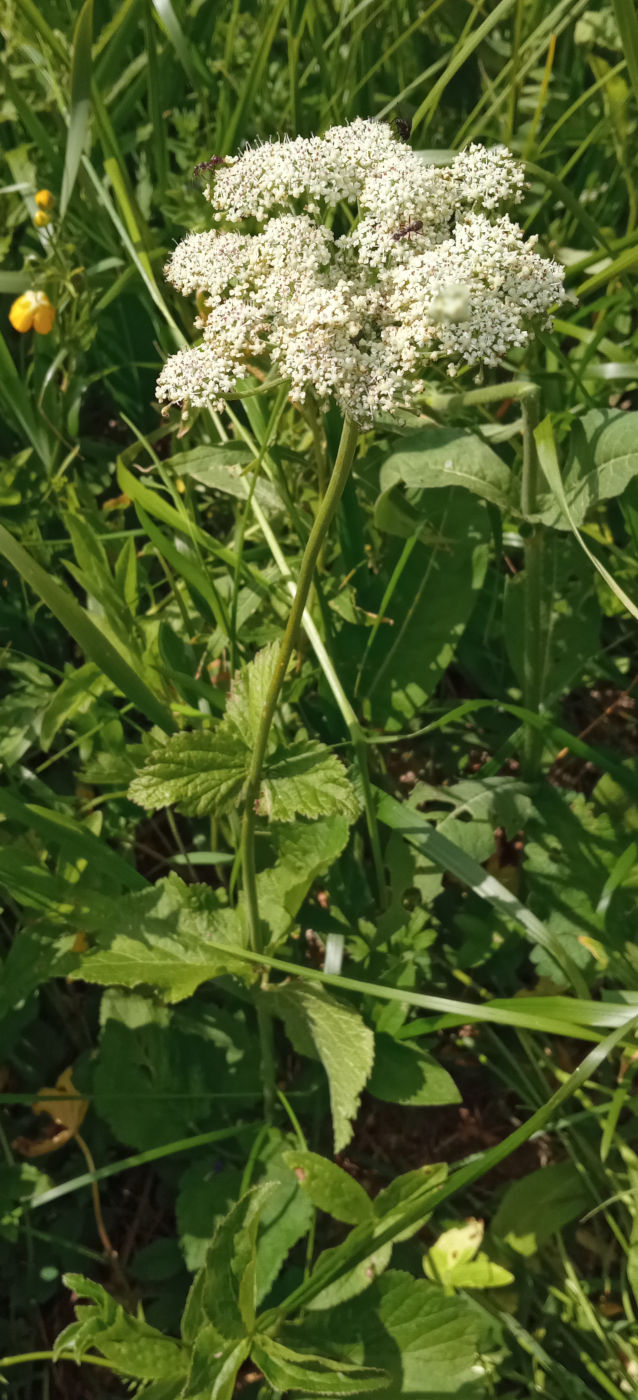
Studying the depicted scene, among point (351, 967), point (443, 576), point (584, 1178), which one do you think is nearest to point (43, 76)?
point (443, 576)

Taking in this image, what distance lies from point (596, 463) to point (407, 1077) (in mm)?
1308

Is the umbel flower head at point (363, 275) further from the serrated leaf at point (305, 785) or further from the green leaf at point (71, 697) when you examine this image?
the green leaf at point (71, 697)

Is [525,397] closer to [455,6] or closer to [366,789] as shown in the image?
[366,789]

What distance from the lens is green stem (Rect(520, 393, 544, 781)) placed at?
6.20 ft

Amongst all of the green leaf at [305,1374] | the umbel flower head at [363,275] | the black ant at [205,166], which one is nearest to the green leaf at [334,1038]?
the green leaf at [305,1374]

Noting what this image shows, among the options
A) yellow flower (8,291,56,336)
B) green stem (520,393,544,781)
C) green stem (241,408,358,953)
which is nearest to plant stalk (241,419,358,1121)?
green stem (241,408,358,953)

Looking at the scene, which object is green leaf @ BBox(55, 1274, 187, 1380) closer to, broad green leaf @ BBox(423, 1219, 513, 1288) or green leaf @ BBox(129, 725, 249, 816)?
broad green leaf @ BBox(423, 1219, 513, 1288)

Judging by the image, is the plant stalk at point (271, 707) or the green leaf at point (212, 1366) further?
the green leaf at point (212, 1366)

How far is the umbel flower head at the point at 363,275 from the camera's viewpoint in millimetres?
1311

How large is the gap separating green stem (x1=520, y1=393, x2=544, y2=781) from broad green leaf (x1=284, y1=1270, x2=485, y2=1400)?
1097 mm

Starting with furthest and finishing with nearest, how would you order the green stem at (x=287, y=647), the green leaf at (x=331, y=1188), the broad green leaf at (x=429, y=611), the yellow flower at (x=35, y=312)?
the yellow flower at (x=35, y=312)
the broad green leaf at (x=429, y=611)
the green leaf at (x=331, y=1188)
the green stem at (x=287, y=647)

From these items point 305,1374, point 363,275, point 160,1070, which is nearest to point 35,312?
point 363,275

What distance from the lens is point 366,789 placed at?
2072 millimetres

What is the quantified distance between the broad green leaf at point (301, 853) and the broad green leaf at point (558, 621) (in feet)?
2.06
